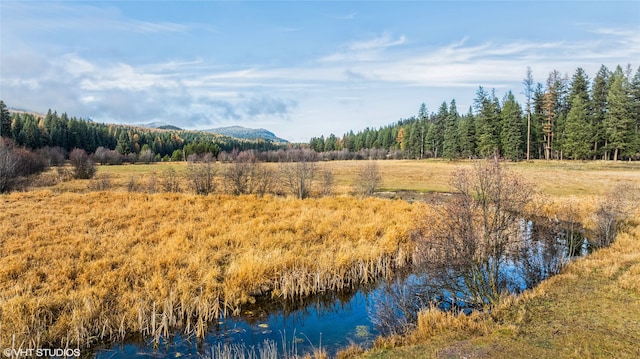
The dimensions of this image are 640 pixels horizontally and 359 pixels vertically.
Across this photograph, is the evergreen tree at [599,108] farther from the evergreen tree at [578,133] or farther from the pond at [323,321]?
the pond at [323,321]

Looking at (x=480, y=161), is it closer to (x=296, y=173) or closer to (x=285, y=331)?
(x=285, y=331)

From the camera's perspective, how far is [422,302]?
912 cm

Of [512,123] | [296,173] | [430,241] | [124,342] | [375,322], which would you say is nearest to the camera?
[124,342]

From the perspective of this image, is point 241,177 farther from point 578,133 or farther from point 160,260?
Answer: point 578,133

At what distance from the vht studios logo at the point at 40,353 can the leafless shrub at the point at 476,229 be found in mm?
8934

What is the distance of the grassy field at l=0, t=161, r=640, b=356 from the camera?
27.9 feet

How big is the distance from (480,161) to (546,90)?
2393 inches

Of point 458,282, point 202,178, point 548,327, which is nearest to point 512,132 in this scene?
point 202,178

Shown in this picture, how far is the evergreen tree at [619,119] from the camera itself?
45.0 meters

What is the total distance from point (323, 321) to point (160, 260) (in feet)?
20.8

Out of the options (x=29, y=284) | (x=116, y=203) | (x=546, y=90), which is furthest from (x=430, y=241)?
(x=546, y=90)

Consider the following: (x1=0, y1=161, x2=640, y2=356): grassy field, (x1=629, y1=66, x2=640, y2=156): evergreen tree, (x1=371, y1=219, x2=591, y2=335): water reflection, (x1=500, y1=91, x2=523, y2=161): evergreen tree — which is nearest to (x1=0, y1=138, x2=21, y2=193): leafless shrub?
(x1=0, y1=161, x2=640, y2=356): grassy field

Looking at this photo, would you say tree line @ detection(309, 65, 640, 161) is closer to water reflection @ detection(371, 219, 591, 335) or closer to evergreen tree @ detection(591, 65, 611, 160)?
evergreen tree @ detection(591, 65, 611, 160)

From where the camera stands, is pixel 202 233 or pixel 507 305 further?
pixel 202 233
